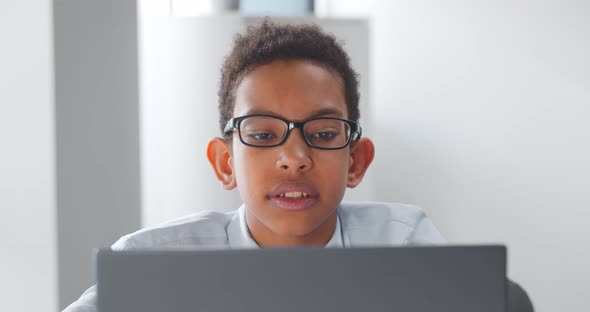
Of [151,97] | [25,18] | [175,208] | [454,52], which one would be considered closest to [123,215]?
[175,208]

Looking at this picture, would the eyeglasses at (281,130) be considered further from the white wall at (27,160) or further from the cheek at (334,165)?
the white wall at (27,160)

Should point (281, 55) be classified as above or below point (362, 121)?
above

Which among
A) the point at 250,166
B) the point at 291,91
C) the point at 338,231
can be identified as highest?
the point at 291,91

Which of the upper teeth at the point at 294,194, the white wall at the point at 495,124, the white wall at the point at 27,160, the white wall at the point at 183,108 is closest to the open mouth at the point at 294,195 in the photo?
the upper teeth at the point at 294,194

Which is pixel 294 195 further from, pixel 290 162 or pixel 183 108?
pixel 183 108

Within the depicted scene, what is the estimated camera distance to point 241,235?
1.17 m

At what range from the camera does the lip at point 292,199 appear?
104 centimetres

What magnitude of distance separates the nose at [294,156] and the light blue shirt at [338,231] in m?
→ 0.17

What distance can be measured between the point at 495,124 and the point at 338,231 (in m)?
2.18

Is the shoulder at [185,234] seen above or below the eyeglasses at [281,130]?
below

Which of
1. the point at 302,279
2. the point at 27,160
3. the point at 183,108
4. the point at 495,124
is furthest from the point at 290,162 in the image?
the point at 495,124

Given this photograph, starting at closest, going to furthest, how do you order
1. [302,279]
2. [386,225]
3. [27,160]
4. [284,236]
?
1. [302,279]
2. [284,236]
3. [386,225]
4. [27,160]

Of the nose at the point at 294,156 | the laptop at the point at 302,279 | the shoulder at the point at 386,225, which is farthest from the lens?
the shoulder at the point at 386,225

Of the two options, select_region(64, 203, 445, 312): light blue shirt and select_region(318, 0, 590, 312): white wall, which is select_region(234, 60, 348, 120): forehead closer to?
select_region(64, 203, 445, 312): light blue shirt
